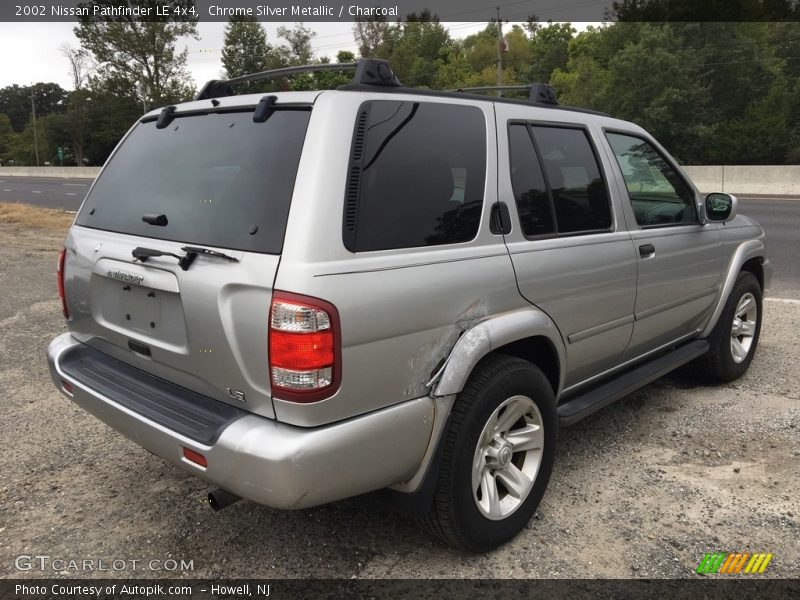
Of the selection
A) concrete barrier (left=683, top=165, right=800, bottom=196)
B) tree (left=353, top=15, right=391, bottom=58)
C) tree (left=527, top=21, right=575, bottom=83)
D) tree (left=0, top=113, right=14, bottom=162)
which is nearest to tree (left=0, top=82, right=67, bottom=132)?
tree (left=0, top=113, right=14, bottom=162)

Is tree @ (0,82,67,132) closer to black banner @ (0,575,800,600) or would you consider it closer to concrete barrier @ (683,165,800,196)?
concrete barrier @ (683,165,800,196)

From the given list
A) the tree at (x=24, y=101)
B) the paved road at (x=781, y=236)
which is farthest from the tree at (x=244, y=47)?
the paved road at (x=781, y=236)

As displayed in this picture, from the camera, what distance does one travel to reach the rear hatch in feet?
7.21

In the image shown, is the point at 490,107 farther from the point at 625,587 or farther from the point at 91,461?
the point at 91,461

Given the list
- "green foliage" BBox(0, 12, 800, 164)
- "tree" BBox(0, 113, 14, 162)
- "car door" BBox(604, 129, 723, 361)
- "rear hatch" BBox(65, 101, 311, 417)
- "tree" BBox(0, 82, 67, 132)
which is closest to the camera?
"rear hatch" BBox(65, 101, 311, 417)

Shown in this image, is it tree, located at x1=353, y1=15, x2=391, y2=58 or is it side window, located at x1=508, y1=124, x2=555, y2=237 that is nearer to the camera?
side window, located at x1=508, y1=124, x2=555, y2=237

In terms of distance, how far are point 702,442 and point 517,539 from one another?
1.55m

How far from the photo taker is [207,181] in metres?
2.56

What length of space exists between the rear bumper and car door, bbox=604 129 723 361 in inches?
70.5

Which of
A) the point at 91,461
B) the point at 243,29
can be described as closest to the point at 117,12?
the point at 243,29

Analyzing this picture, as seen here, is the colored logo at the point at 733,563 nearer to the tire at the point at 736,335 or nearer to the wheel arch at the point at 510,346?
the wheel arch at the point at 510,346

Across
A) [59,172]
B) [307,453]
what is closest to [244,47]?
[59,172]

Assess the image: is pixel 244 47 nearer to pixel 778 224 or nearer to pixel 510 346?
pixel 778 224

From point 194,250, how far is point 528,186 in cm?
151
